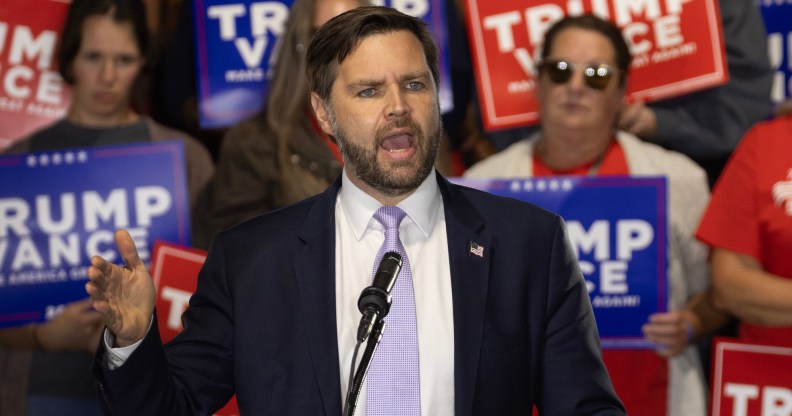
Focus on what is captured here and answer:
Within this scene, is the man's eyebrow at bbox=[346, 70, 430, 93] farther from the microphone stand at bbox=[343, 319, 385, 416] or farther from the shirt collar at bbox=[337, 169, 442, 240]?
the microphone stand at bbox=[343, 319, 385, 416]

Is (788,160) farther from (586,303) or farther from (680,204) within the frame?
(586,303)

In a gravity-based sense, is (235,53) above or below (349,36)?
below

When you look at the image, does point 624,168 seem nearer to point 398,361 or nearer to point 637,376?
point 637,376

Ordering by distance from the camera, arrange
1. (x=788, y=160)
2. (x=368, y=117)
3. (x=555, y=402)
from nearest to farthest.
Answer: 1. (x=555, y=402)
2. (x=368, y=117)
3. (x=788, y=160)

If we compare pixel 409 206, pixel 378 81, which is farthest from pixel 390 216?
pixel 378 81

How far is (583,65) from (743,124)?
28.5 inches

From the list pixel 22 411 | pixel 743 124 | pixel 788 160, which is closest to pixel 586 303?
pixel 788 160

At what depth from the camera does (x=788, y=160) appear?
3598 millimetres

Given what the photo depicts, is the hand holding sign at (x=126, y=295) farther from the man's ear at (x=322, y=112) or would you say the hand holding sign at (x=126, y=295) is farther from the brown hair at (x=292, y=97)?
the brown hair at (x=292, y=97)

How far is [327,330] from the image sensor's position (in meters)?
2.19

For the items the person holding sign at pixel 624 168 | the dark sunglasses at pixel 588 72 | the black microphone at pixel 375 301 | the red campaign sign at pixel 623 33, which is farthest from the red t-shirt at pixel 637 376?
the black microphone at pixel 375 301

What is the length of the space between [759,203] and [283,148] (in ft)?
5.23

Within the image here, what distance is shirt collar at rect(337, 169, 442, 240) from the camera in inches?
91.2

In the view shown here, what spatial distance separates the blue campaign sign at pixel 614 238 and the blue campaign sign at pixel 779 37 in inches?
34.6
